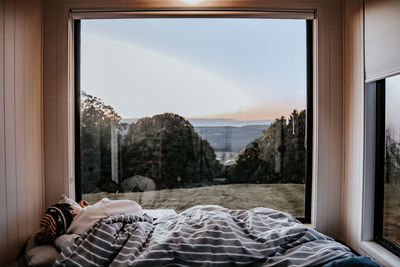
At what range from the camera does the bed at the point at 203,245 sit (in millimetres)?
1480

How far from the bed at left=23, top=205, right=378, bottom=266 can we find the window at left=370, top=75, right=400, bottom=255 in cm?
64

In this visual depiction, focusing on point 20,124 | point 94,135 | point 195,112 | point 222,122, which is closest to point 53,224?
point 20,124

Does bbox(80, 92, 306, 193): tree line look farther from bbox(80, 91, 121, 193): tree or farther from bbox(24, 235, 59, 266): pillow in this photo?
bbox(24, 235, 59, 266): pillow

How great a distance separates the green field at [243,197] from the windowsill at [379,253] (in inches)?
23.8

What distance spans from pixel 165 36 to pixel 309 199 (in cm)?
197

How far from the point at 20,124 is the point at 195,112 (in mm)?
1353

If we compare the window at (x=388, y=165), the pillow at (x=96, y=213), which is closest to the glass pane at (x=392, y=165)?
the window at (x=388, y=165)

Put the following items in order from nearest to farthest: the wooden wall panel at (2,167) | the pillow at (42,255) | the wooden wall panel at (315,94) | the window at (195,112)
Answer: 1. the pillow at (42,255)
2. the wooden wall panel at (2,167)
3. the wooden wall panel at (315,94)
4. the window at (195,112)

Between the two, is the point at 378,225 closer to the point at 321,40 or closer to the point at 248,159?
the point at 248,159

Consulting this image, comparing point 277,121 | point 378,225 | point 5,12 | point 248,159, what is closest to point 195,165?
point 248,159

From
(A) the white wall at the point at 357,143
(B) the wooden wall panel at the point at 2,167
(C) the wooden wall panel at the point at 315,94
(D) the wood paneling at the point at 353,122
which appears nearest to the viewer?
(B) the wooden wall panel at the point at 2,167

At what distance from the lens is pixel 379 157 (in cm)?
211

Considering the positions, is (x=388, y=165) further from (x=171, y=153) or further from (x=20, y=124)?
(x=20, y=124)

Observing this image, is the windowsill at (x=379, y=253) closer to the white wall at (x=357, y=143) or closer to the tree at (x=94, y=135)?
the white wall at (x=357, y=143)
